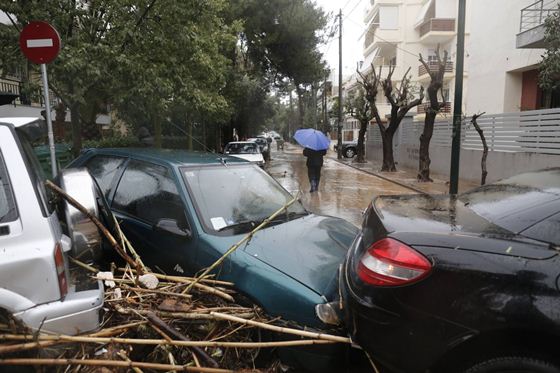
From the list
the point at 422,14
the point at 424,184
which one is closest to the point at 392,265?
the point at 424,184

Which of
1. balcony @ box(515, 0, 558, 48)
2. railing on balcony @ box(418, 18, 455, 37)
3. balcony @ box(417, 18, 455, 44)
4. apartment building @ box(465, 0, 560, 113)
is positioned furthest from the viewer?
balcony @ box(417, 18, 455, 44)

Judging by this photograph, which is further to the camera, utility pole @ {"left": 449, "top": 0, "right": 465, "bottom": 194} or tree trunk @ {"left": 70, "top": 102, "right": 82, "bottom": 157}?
utility pole @ {"left": 449, "top": 0, "right": 465, "bottom": 194}

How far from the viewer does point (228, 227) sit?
3594 millimetres

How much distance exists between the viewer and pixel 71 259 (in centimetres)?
277

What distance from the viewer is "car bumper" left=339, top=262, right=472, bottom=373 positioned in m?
2.24

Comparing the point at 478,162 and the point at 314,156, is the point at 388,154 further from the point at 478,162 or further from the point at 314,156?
the point at 314,156

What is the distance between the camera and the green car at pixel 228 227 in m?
2.98

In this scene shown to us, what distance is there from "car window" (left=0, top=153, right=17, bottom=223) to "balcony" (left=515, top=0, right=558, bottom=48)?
47.1 ft

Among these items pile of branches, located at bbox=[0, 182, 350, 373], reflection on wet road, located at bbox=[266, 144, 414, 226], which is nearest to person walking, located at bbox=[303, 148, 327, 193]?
reflection on wet road, located at bbox=[266, 144, 414, 226]

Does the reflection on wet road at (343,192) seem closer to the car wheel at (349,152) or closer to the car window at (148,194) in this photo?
the car window at (148,194)

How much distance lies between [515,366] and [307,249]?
1671 millimetres

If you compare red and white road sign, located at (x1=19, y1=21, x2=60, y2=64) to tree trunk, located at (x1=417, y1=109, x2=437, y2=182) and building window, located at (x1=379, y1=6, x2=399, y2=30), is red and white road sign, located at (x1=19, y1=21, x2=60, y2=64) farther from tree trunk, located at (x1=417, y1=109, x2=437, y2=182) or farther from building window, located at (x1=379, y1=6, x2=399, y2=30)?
building window, located at (x1=379, y1=6, x2=399, y2=30)

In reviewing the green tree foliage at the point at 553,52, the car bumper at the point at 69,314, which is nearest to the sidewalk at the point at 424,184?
the green tree foliage at the point at 553,52

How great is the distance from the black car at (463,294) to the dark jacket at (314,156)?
866 cm
